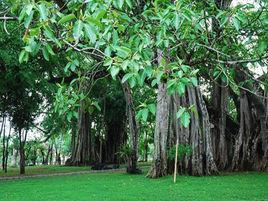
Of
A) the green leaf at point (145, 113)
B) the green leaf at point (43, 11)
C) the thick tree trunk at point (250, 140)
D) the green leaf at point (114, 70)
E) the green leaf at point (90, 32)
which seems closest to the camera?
the green leaf at point (90, 32)

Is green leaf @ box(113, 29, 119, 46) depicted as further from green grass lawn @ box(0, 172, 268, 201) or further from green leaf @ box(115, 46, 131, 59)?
green grass lawn @ box(0, 172, 268, 201)

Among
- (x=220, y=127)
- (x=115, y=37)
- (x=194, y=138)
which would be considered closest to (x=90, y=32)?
(x=115, y=37)

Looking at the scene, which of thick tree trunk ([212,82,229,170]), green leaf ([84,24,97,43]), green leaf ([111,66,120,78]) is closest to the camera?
green leaf ([84,24,97,43])

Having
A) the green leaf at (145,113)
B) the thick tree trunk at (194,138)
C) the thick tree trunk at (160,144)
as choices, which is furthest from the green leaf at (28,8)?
the thick tree trunk at (194,138)

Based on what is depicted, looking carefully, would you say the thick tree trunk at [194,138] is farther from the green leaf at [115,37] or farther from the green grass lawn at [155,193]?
the green leaf at [115,37]

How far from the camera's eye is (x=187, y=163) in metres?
11.0

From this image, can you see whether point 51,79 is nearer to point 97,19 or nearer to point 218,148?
point 218,148

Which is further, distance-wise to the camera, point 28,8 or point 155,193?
point 155,193

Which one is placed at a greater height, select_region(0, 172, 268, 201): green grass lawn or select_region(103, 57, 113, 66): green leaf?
select_region(103, 57, 113, 66): green leaf

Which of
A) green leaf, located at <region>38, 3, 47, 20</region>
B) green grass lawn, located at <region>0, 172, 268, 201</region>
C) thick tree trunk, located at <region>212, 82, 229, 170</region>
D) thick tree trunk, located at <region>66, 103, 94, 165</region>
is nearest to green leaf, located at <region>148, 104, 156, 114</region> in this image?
green leaf, located at <region>38, 3, 47, 20</region>

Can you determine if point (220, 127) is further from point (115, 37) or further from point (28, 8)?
point (28, 8)

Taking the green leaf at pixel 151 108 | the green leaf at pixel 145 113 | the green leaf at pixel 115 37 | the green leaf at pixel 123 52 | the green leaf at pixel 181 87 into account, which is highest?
the green leaf at pixel 115 37

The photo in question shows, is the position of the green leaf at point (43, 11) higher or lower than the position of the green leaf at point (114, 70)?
higher

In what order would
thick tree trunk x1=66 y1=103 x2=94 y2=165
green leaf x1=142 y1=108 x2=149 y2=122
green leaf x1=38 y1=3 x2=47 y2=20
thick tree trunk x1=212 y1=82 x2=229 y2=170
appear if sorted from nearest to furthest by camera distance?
green leaf x1=38 y1=3 x2=47 y2=20
green leaf x1=142 y1=108 x2=149 y2=122
thick tree trunk x1=212 y1=82 x2=229 y2=170
thick tree trunk x1=66 y1=103 x2=94 y2=165
